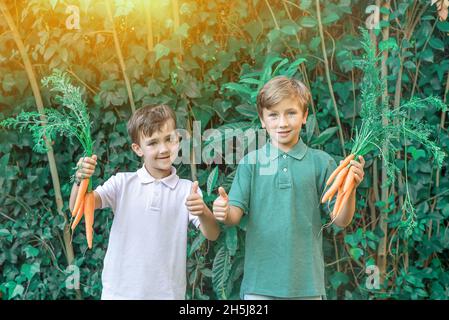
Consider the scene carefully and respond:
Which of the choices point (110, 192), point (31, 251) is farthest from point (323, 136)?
point (31, 251)

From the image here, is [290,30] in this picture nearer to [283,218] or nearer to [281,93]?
[281,93]

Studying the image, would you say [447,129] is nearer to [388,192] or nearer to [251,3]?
[388,192]

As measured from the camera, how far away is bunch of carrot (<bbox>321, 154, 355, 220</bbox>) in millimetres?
2219


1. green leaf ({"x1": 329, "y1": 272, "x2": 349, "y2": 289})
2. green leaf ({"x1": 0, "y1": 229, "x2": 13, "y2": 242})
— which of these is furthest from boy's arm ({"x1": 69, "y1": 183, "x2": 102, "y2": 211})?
green leaf ({"x1": 329, "y1": 272, "x2": 349, "y2": 289})

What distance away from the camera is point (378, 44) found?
10.0ft

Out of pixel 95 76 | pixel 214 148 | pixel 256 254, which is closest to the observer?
pixel 256 254

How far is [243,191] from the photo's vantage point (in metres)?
2.35

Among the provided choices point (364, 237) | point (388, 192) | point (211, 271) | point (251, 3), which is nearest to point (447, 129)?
point (388, 192)

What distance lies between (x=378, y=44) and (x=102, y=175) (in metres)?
1.44

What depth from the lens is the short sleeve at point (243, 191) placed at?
234 cm

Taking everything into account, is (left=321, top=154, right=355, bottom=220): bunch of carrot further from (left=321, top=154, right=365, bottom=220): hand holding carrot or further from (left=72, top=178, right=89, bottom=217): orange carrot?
(left=72, top=178, right=89, bottom=217): orange carrot

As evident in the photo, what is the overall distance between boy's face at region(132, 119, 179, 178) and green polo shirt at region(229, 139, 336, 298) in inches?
10.0

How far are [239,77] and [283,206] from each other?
0.88 meters
